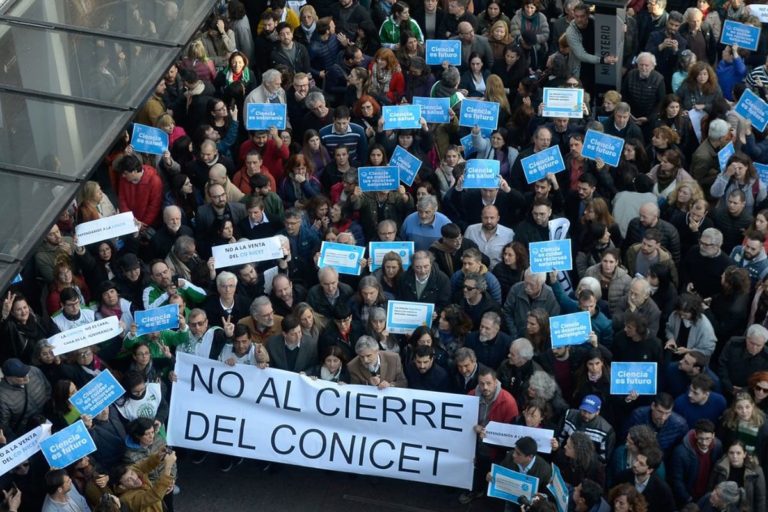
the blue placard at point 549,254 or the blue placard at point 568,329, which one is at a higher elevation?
the blue placard at point 549,254

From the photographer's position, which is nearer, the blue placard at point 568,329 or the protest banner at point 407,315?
the blue placard at point 568,329

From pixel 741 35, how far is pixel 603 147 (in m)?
2.94

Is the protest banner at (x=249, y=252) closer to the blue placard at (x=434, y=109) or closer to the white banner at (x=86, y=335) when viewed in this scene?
the white banner at (x=86, y=335)

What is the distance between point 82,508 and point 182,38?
5.28 m

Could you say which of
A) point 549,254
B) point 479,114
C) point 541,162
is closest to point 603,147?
point 541,162

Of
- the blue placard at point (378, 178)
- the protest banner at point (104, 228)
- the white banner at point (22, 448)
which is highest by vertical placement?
the blue placard at point (378, 178)

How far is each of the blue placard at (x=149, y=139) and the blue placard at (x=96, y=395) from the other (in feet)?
11.9

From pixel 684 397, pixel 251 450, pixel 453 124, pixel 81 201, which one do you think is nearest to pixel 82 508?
pixel 251 450

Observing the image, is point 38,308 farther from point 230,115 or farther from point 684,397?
point 684,397

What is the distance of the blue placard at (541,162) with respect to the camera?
1502cm

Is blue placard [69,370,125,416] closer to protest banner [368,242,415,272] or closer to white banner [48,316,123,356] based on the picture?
white banner [48,316,123,356]

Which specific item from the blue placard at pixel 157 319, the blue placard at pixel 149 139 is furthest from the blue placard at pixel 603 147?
the blue placard at pixel 157 319

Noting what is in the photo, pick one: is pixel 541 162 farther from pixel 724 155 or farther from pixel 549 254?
pixel 724 155

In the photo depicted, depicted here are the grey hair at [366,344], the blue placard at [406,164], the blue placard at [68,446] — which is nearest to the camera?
the blue placard at [68,446]
